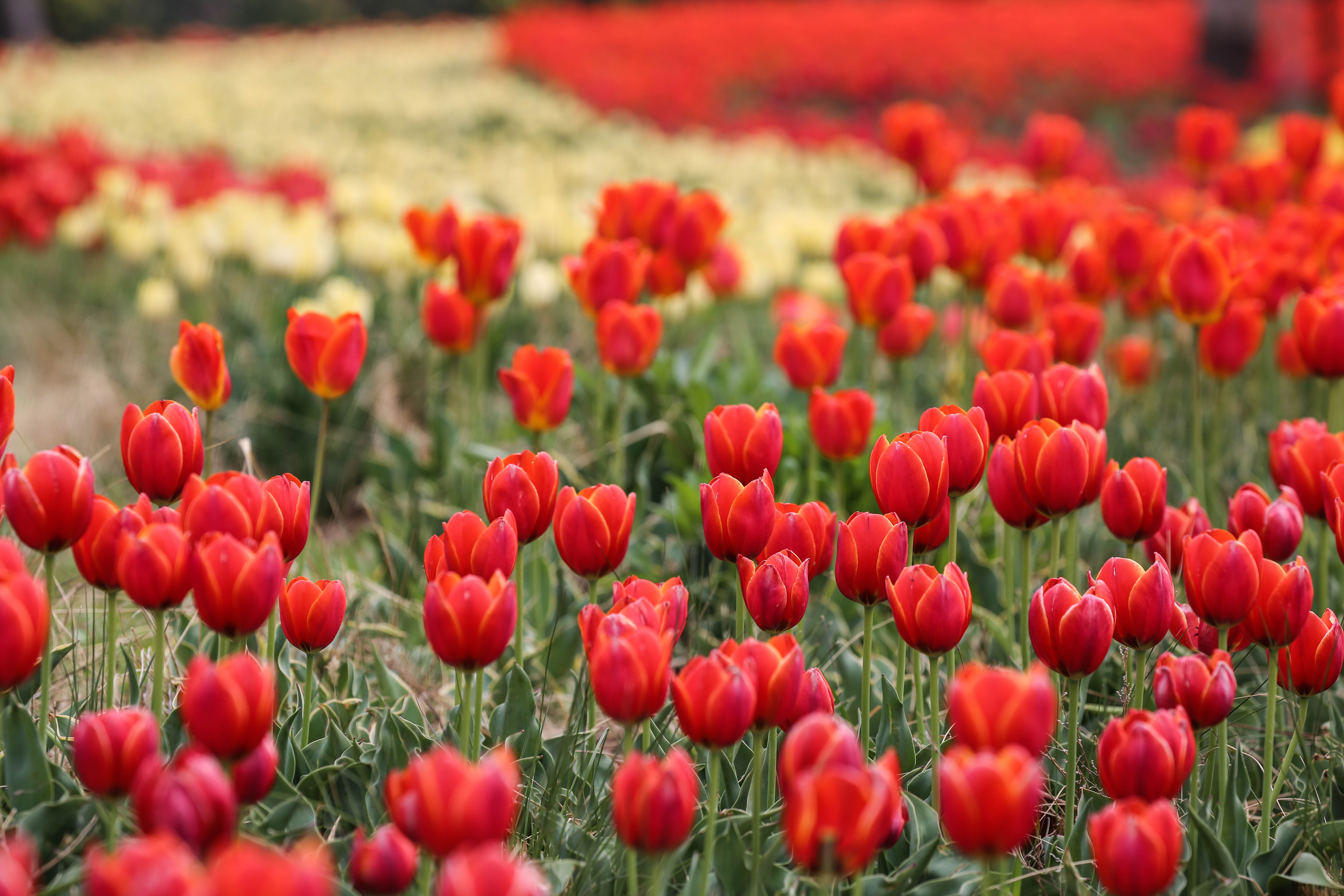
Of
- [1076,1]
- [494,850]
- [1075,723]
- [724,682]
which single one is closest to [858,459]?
[1075,723]

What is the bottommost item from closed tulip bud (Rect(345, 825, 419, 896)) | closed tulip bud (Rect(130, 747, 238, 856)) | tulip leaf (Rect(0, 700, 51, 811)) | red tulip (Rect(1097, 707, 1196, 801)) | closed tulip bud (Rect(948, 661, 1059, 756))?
tulip leaf (Rect(0, 700, 51, 811))

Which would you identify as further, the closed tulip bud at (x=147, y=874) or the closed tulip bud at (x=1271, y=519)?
the closed tulip bud at (x=1271, y=519)

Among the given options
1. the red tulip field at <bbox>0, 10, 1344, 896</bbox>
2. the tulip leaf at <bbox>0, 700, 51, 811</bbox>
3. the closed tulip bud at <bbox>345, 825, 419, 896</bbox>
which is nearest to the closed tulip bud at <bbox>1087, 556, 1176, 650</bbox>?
the red tulip field at <bbox>0, 10, 1344, 896</bbox>

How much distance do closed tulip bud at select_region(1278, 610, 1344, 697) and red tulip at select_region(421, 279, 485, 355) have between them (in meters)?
1.60

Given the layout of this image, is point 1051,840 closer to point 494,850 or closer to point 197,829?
point 494,850

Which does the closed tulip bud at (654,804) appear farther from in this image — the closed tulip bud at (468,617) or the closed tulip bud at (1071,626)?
the closed tulip bud at (1071,626)

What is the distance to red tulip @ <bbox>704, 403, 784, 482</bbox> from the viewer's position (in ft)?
5.02

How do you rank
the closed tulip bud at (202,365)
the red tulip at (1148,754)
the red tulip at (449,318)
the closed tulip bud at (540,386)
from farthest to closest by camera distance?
the red tulip at (449,318)
the closed tulip bud at (540,386)
the closed tulip bud at (202,365)
the red tulip at (1148,754)

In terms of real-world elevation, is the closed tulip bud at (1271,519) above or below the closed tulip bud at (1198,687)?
above

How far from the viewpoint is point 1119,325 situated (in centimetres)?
418

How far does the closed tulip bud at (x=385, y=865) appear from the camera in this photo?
3.04 ft

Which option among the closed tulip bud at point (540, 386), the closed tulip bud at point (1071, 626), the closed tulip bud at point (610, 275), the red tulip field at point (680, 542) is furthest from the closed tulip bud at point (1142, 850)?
the closed tulip bud at point (610, 275)

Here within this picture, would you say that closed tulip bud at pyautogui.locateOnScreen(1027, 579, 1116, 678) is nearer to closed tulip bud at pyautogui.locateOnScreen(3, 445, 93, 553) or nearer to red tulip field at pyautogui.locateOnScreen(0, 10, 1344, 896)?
red tulip field at pyautogui.locateOnScreen(0, 10, 1344, 896)

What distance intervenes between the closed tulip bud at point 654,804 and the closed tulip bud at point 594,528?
→ 43 cm
